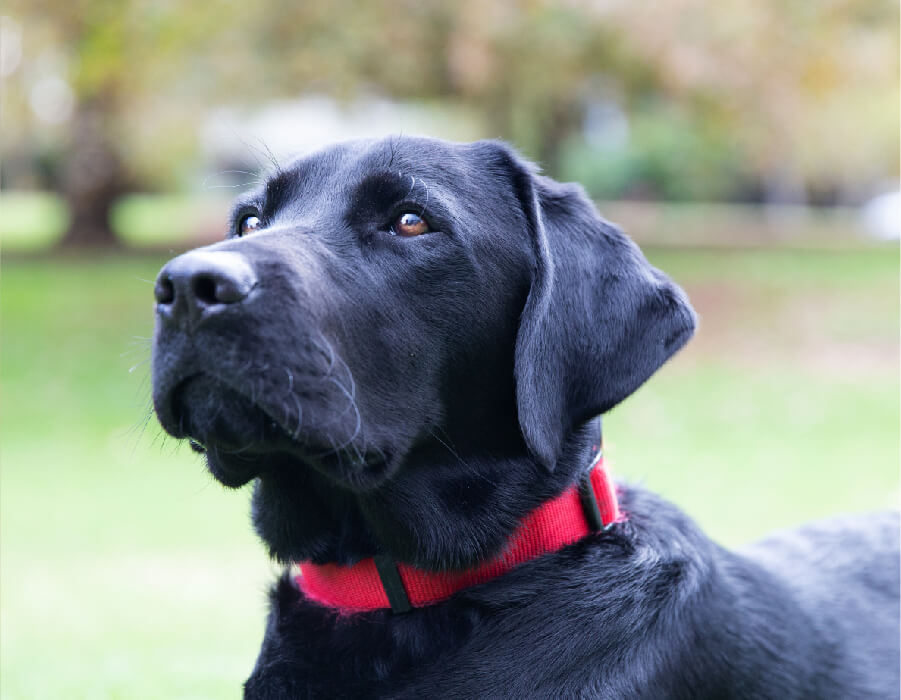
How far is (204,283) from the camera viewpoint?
239 cm

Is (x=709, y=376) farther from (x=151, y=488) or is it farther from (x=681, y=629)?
(x=681, y=629)

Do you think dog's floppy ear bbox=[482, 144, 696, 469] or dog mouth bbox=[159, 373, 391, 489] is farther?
dog's floppy ear bbox=[482, 144, 696, 469]

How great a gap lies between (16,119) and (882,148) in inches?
1689

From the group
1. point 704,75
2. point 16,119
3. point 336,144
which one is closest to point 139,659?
point 336,144

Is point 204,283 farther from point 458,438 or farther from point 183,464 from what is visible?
point 183,464

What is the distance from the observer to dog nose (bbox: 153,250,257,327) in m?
2.37

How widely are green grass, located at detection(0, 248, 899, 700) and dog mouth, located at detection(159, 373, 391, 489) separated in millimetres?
428

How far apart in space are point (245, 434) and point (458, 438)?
0.69 metres

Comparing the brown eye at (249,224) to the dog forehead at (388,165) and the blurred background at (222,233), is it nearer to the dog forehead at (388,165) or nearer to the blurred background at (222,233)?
the dog forehead at (388,165)

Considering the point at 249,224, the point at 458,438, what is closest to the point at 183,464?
the point at 249,224

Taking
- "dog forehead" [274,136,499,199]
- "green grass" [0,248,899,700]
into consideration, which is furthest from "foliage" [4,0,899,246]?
"dog forehead" [274,136,499,199]

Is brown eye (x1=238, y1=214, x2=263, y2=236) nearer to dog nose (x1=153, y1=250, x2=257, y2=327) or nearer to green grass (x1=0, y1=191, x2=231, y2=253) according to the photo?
dog nose (x1=153, y1=250, x2=257, y2=327)

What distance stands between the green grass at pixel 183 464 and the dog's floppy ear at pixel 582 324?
921 mm

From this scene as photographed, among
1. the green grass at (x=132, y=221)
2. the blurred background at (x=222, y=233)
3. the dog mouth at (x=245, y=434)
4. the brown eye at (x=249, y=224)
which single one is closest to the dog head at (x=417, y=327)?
the dog mouth at (x=245, y=434)
